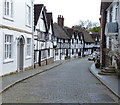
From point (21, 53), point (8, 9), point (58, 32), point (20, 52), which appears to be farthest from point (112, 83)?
point (58, 32)

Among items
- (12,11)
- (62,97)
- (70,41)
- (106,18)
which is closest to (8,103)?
(62,97)

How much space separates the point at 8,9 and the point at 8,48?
9.42 ft

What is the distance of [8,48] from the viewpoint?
17.6 m

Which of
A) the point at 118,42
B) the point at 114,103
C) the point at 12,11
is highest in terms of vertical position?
the point at 12,11

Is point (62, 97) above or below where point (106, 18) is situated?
below

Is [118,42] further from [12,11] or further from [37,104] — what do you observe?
[37,104]

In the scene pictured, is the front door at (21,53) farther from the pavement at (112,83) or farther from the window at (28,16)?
the pavement at (112,83)

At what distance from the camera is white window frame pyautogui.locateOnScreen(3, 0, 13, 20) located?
16834 mm

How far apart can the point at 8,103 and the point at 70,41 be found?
5370cm

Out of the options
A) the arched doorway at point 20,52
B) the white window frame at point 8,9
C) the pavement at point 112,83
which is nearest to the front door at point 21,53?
the arched doorway at point 20,52

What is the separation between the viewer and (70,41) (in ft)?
203

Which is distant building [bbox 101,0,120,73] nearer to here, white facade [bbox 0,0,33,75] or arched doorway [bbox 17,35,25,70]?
white facade [bbox 0,0,33,75]

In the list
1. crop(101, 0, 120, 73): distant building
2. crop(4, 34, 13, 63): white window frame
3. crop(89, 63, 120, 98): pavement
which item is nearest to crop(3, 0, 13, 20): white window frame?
crop(4, 34, 13, 63): white window frame

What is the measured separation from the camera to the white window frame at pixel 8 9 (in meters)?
16.8
